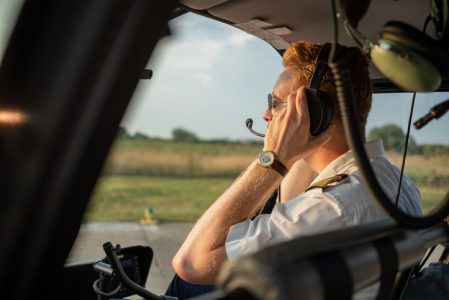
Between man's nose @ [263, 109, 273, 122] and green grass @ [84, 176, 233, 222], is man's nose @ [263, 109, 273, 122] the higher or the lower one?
the higher one

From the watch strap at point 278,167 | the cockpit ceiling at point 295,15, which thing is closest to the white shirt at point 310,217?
the watch strap at point 278,167

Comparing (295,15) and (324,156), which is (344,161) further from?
(295,15)

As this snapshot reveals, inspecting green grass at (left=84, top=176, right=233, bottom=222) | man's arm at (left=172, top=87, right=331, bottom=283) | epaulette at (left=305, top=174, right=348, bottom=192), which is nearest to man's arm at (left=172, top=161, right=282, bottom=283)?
man's arm at (left=172, top=87, right=331, bottom=283)

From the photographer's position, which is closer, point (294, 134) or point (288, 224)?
point (288, 224)

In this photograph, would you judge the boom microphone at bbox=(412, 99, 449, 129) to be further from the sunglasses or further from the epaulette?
the sunglasses

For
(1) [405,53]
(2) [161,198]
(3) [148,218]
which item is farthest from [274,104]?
(2) [161,198]

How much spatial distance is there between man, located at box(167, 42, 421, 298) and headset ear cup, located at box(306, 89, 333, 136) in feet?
0.07

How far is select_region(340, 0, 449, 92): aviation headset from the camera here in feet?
2.92

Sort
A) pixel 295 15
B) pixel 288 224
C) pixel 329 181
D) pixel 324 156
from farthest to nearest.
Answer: pixel 295 15 < pixel 324 156 < pixel 329 181 < pixel 288 224

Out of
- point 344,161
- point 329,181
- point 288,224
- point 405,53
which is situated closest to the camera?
point 405,53

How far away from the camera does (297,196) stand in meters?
1.84

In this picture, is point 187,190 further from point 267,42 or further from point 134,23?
point 134,23

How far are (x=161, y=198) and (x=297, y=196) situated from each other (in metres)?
13.4

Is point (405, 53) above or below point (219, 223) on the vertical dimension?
above
